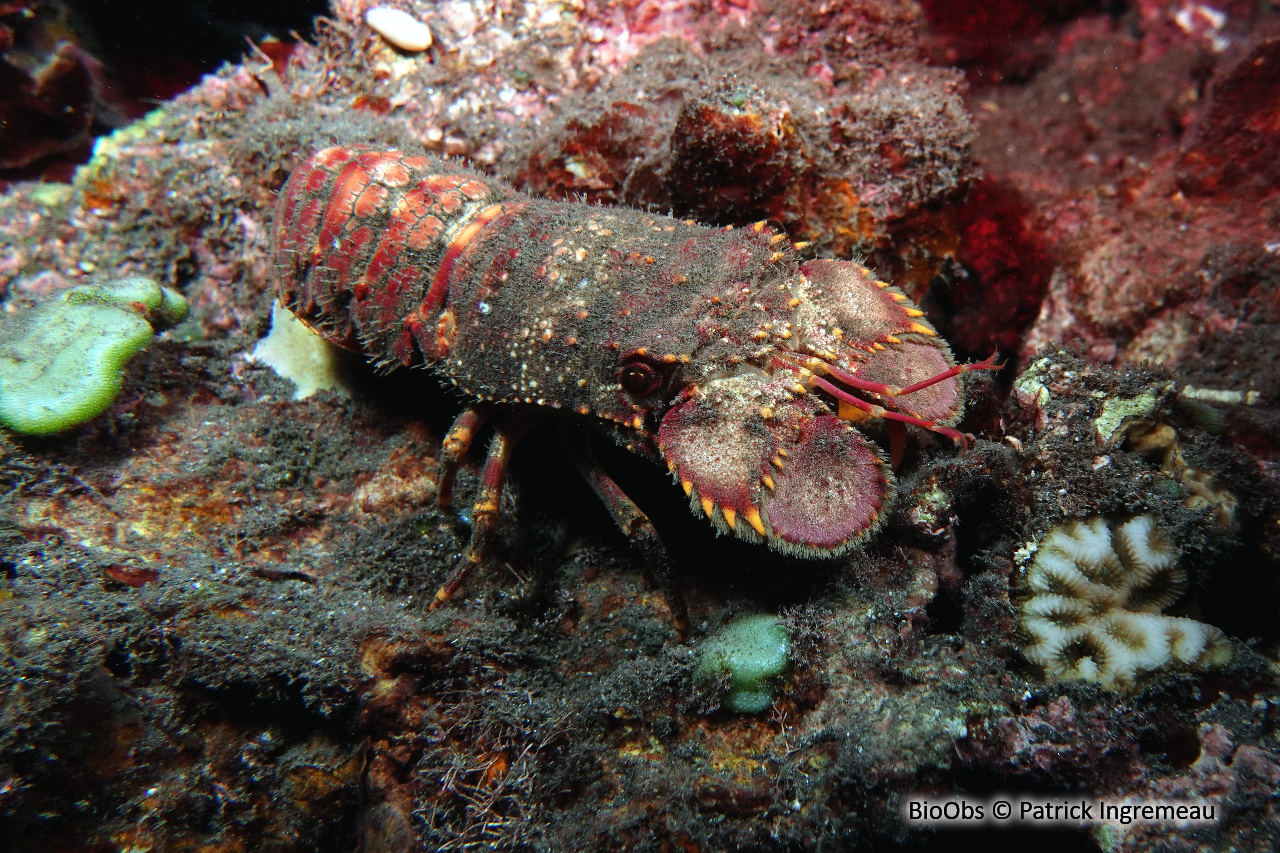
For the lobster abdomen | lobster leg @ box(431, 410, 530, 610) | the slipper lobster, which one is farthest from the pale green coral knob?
lobster leg @ box(431, 410, 530, 610)

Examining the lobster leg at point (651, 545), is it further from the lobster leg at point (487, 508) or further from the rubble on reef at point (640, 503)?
the lobster leg at point (487, 508)

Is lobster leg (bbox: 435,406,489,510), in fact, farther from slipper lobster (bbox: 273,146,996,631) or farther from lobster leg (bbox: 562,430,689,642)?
lobster leg (bbox: 562,430,689,642)

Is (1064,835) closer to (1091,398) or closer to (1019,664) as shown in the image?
(1019,664)

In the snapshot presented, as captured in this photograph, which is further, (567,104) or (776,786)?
(567,104)

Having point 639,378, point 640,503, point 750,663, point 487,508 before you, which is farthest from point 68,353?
point 750,663

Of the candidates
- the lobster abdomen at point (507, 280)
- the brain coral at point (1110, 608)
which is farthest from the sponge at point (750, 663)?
the lobster abdomen at point (507, 280)

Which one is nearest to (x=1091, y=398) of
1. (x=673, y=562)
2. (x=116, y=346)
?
(x=673, y=562)

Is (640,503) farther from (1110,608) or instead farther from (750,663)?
(1110,608)
